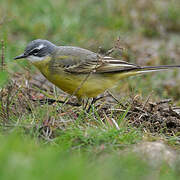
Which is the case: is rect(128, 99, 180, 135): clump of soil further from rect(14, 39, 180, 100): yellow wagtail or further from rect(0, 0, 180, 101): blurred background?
rect(0, 0, 180, 101): blurred background

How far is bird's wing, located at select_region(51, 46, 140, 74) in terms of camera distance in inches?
→ 260

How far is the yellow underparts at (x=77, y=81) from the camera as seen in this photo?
646 centimetres

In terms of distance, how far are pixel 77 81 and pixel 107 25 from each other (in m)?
5.41

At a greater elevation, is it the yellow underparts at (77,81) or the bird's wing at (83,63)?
the bird's wing at (83,63)

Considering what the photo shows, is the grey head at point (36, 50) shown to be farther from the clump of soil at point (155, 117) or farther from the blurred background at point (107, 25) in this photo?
the blurred background at point (107, 25)

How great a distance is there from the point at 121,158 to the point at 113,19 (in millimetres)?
7872

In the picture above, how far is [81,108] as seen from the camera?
649cm

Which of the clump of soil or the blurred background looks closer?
the clump of soil

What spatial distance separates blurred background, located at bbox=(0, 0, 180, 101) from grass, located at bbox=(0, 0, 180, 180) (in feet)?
0.09

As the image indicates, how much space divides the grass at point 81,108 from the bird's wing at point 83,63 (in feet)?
1.38

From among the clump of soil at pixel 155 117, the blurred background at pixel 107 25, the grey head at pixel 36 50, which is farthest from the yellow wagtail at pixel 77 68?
the blurred background at pixel 107 25

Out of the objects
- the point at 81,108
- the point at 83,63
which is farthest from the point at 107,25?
the point at 81,108

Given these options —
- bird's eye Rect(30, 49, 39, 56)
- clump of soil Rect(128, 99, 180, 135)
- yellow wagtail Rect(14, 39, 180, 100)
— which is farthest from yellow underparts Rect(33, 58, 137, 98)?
clump of soil Rect(128, 99, 180, 135)

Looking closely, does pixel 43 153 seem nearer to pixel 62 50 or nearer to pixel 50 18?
pixel 62 50
